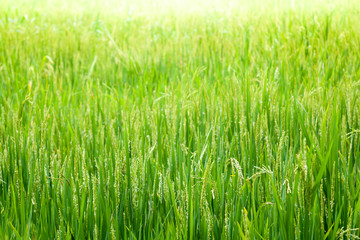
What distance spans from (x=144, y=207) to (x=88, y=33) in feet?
9.31

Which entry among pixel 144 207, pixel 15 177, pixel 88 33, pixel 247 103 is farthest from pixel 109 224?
pixel 88 33

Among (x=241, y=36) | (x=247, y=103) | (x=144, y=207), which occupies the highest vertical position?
(x=241, y=36)

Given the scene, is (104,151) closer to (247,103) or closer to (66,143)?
(66,143)

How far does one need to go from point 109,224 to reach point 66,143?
1.99 feet

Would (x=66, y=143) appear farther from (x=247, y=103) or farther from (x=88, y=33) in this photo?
(x=88, y=33)

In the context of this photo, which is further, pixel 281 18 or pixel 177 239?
pixel 281 18

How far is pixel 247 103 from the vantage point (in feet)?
5.12

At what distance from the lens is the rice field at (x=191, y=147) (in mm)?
914

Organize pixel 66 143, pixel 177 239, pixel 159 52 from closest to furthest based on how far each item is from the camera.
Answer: pixel 177 239
pixel 66 143
pixel 159 52

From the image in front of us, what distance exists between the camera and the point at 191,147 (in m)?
1.41

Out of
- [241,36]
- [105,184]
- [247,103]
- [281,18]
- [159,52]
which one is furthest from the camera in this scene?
[281,18]

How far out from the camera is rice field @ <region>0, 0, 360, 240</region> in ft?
3.00

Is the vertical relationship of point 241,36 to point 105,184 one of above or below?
above

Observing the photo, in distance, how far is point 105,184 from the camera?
1.07 m
